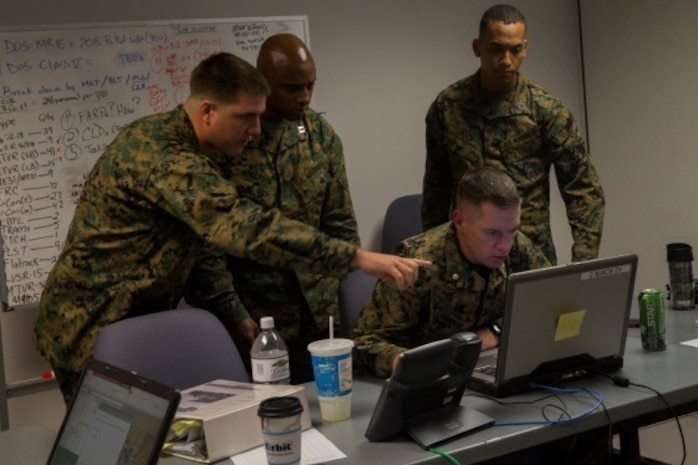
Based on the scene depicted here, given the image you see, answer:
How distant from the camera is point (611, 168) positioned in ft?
15.2

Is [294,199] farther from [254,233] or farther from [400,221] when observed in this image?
[400,221]

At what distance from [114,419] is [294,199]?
5.09 feet

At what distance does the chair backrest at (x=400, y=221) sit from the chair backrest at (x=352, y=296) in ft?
→ 4.52

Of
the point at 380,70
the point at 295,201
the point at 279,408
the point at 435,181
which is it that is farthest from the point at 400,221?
the point at 279,408

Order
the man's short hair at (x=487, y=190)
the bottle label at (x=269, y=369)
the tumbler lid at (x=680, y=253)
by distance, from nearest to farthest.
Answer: the bottle label at (x=269, y=369)
the man's short hair at (x=487, y=190)
the tumbler lid at (x=680, y=253)

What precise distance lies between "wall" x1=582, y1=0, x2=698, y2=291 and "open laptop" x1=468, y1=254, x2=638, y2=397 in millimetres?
2437

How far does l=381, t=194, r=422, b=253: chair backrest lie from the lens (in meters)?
4.05

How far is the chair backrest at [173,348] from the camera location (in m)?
2.02

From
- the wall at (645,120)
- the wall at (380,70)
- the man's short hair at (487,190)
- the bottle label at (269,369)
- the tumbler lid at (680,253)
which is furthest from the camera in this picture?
the wall at (645,120)

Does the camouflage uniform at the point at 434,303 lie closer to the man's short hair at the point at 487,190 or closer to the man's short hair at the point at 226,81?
the man's short hair at the point at 487,190

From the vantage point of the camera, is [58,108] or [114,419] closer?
[114,419]

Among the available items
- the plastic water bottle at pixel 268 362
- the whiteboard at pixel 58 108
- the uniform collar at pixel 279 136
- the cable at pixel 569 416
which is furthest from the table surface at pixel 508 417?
the whiteboard at pixel 58 108

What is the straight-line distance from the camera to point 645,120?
4359 millimetres

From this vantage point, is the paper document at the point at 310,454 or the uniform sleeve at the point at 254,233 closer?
the paper document at the point at 310,454
